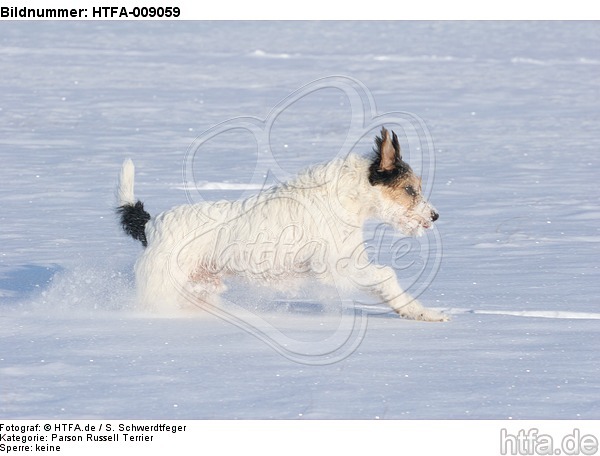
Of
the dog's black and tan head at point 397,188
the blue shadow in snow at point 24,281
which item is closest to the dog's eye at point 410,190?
the dog's black and tan head at point 397,188

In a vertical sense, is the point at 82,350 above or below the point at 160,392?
above

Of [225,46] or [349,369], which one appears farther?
[225,46]

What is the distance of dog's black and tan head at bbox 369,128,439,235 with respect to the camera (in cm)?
542

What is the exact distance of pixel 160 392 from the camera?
3.89 m

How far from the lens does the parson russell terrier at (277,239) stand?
17.4 feet

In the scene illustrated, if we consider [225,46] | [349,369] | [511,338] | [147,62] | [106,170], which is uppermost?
[225,46]

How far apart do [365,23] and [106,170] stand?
17842 mm

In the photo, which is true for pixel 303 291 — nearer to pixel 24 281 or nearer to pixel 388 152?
pixel 388 152

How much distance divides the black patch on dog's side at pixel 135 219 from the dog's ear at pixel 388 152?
1.32m

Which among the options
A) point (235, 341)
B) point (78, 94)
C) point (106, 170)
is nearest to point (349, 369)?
point (235, 341)

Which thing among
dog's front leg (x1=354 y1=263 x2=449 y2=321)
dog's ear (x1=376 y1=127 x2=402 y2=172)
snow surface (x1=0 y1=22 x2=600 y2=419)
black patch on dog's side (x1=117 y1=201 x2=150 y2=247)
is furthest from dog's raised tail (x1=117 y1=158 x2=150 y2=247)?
dog's ear (x1=376 y1=127 x2=402 y2=172)

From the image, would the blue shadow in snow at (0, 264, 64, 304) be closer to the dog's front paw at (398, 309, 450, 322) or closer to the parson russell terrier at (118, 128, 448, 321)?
the parson russell terrier at (118, 128, 448, 321)
